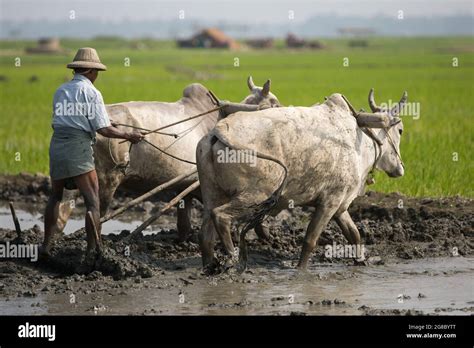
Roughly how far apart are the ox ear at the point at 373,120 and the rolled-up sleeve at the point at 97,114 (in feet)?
7.60

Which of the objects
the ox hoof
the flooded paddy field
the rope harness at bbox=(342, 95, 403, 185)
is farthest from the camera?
the ox hoof

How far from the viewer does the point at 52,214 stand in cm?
858

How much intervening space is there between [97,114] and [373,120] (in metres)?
2.49

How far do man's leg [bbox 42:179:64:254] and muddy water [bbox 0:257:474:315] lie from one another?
84cm

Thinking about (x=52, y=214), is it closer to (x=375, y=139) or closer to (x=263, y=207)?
(x=263, y=207)

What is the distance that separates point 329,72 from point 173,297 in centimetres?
3584

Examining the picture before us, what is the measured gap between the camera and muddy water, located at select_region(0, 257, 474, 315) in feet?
24.6

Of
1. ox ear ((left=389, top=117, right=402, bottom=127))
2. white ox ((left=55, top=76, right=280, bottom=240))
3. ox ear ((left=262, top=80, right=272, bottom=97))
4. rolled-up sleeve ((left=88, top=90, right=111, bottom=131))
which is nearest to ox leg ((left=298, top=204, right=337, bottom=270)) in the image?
white ox ((left=55, top=76, right=280, bottom=240))

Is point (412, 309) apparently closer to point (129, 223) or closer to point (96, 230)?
point (96, 230)

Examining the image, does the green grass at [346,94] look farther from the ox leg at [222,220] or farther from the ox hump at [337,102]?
the ox leg at [222,220]

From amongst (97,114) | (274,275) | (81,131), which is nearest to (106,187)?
(81,131)

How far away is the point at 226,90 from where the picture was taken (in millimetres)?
29391

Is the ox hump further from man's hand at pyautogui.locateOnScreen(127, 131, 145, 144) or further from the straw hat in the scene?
the straw hat
